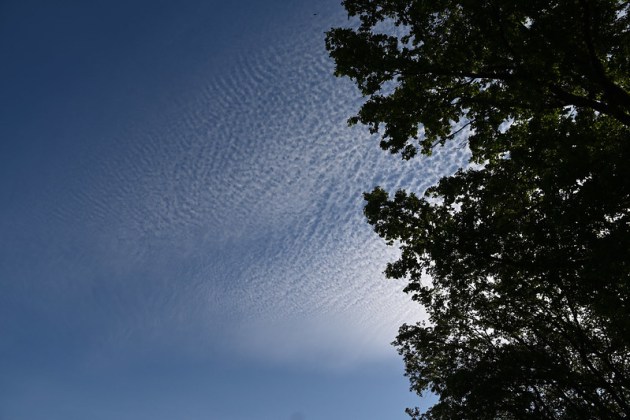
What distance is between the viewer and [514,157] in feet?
32.9

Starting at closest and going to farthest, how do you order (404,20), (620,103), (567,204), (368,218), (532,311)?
(567,204) < (620,103) < (404,20) < (368,218) < (532,311)

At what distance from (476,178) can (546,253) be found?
280 centimetres

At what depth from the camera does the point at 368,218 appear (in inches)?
500

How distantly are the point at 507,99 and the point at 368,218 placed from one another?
17.3 ft

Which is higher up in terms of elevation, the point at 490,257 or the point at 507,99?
the point at 507,99

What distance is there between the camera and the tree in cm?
838

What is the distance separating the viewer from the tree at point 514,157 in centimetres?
838

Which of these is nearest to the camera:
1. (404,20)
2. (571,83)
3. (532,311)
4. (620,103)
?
(620,103)

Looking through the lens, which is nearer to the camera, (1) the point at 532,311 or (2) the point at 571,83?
(2) the point at 571,83

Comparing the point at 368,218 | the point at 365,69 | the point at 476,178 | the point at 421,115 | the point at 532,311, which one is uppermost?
the point at 365,69

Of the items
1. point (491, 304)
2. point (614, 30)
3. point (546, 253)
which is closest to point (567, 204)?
point (546, 253)

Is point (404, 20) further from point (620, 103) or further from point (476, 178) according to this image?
point (620, 103)

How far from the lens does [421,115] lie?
11.2 metres

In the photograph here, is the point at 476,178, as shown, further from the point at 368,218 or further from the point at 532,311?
the point at 532,311
